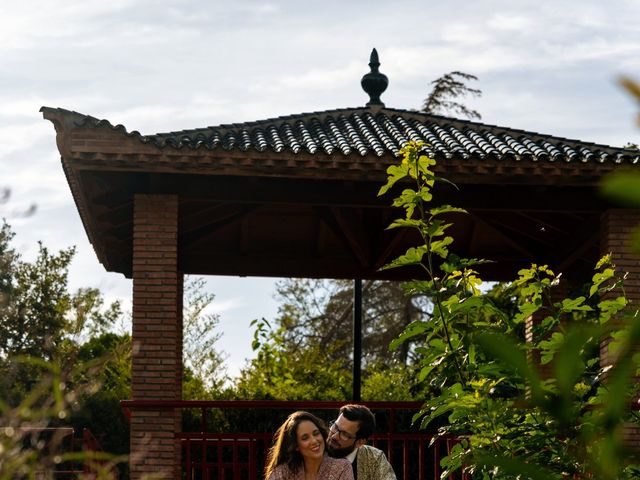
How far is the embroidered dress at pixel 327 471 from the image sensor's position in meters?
6.11

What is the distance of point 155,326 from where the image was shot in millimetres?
→ 9430

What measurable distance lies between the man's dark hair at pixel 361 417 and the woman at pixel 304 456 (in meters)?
0.19

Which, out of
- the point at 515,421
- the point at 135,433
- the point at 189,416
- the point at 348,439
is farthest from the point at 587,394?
the point at 189,416

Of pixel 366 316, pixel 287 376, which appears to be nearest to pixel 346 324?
pixel 366 316

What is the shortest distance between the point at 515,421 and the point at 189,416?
39.3 ft

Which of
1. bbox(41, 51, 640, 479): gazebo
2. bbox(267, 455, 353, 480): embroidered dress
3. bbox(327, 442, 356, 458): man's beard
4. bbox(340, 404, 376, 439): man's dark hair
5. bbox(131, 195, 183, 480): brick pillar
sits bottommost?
bbox(267, 455, 353, 480): embroidered dress

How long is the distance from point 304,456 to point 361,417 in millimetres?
406

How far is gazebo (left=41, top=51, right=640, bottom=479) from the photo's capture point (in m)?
9.13

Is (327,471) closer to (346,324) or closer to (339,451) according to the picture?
(339,451)

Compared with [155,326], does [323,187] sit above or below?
above

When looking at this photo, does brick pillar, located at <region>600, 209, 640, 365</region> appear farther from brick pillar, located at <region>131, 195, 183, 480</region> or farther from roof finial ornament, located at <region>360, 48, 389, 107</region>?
roof finial ornament, located at <region>360, 48, 389, 107</region>

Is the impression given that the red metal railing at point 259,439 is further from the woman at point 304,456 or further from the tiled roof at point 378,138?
the tiled roof at point 378,138

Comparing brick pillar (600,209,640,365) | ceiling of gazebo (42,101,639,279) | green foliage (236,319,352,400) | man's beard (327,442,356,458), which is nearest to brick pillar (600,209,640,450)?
brick pillar (600,209,640,365)

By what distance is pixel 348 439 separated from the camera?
21.0 feet
